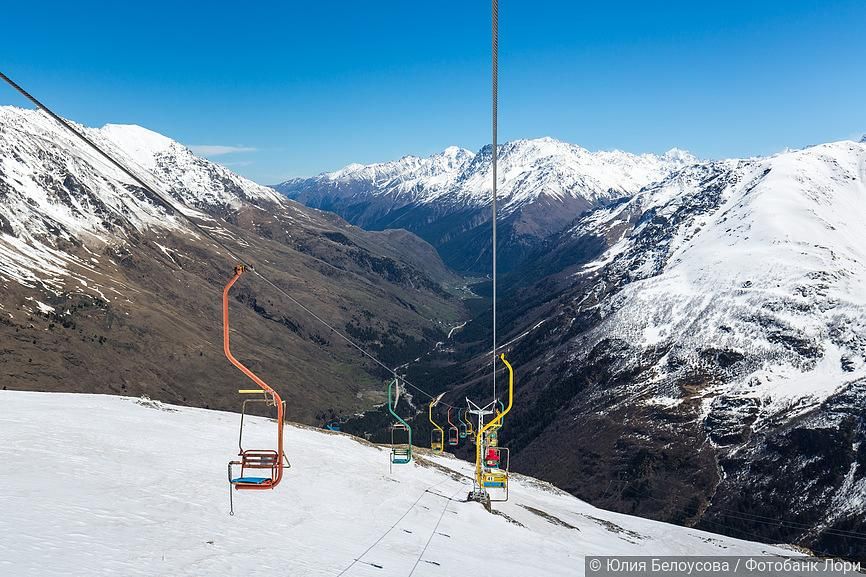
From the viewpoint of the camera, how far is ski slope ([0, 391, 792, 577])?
26.5 meters

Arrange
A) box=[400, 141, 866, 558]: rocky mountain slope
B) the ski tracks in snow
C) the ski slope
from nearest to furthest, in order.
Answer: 1. the ski slope
2. the ski tracks in snow
3. box=[400, 141, 866, 558]: rocky mountain slope

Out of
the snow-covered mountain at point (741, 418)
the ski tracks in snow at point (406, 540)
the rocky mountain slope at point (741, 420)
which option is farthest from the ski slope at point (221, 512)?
the snow-covered mountain at point (741, 418)

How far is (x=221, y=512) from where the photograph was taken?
35.4 m

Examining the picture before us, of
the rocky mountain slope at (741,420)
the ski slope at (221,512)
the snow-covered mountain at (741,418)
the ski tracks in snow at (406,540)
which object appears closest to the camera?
the ski slope at (221,512)

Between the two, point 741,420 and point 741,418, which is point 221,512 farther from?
point 741,418

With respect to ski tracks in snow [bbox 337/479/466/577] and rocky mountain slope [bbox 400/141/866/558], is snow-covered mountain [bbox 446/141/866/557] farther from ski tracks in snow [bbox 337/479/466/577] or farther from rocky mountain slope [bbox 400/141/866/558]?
ski tracks in snow [bbox 337/479/466/577]

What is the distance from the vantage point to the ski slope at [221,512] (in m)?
26.5

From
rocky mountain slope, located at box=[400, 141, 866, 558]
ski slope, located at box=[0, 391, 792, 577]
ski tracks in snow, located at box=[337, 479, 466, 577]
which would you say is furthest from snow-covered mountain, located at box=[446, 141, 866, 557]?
ski tracks in snow, located at box=[337, 479, 466, 577]

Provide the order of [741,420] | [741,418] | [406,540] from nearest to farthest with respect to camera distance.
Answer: [406,540]
[741,420]
[741,418]

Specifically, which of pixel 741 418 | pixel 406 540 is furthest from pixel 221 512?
pixel 741 418

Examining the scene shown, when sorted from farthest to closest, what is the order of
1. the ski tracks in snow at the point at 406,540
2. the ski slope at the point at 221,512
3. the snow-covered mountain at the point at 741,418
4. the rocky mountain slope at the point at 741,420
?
the snow-covered mountain at the point at 741,418, the rocky mountain slope at the point at 741,420, the ski tracks in snow at the point at 406,540, the ski slope at the point at 221,512

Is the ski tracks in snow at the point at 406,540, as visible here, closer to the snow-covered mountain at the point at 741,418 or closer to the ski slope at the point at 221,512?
the ski slope at the point at 221,512

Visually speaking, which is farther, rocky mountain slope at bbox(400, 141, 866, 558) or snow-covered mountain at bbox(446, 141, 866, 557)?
snow-covered mountain at bbox(446, 141, 866, 557)

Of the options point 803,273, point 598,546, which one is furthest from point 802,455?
point 598,546
